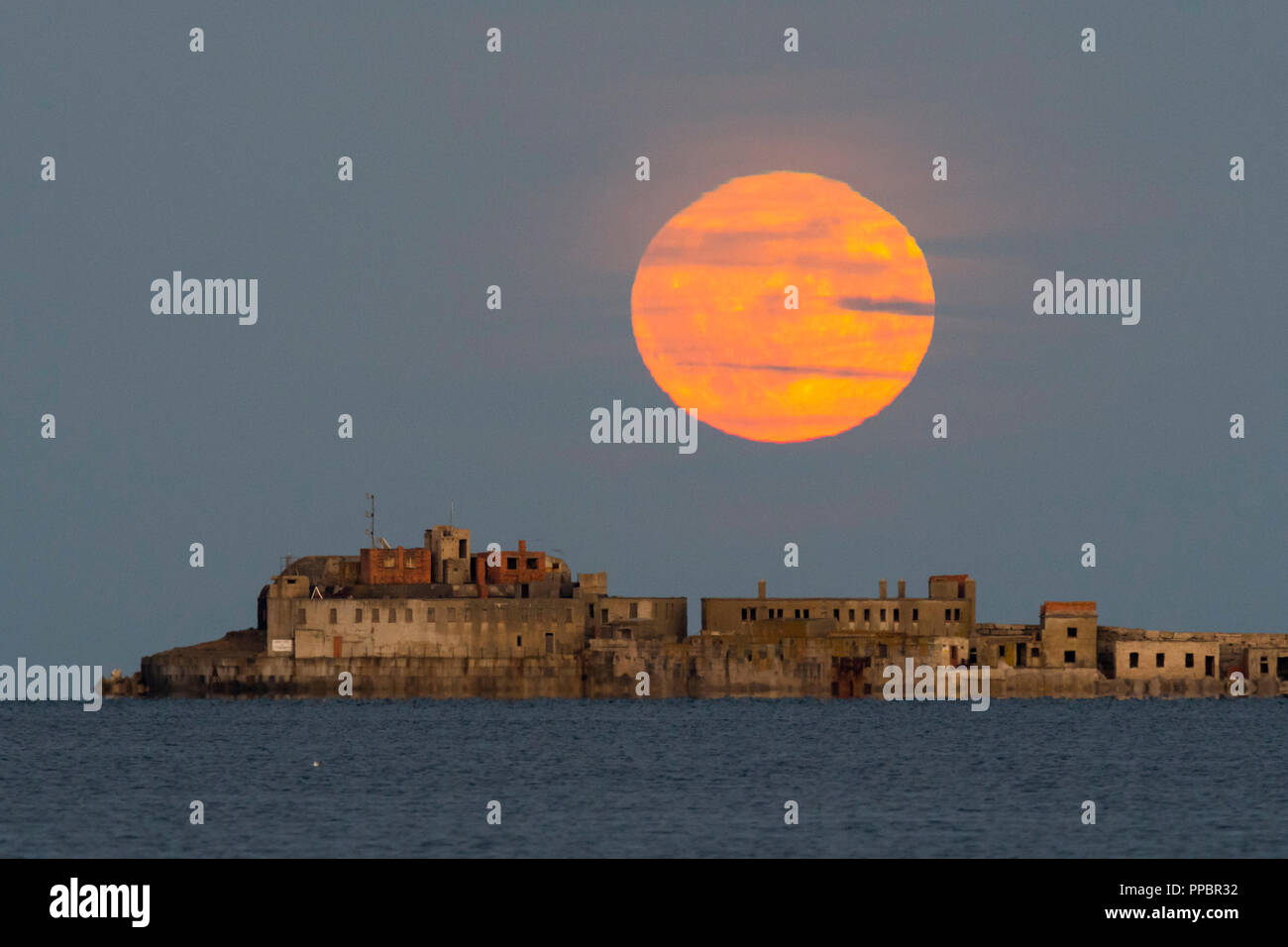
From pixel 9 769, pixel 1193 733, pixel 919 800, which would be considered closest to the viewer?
pixel 919 800

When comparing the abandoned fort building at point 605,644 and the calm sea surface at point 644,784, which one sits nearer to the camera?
the calm sea surface at point 644,784

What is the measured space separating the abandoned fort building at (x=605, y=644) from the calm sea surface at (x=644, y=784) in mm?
6007

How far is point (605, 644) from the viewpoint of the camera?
156125mm

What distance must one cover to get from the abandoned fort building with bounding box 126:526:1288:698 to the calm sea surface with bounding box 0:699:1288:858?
601cm

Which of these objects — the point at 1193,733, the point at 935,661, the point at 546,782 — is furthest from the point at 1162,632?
the point at 546,782

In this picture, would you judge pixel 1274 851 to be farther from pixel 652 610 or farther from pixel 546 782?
pixel 652 610

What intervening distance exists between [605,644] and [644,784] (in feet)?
218

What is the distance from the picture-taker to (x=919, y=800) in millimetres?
83250

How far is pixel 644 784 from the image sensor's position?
294 ft

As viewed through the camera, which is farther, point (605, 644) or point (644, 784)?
point (605, 644)

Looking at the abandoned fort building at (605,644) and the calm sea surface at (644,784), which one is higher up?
the abandoned fort building at (605,644)

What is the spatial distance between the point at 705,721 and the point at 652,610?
95.2ft

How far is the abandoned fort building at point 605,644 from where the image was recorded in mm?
155375

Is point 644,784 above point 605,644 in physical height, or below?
below
